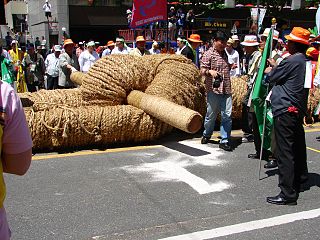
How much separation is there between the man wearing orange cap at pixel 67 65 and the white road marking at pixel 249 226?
251 inches

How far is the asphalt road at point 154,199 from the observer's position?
12.2ft

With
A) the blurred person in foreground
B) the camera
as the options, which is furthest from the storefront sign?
the blurred person in foreground

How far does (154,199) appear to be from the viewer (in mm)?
4402

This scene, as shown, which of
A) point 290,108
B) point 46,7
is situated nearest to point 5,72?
point 290,108

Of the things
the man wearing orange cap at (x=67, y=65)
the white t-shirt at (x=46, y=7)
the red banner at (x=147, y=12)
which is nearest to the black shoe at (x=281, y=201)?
the man wearing orange cap at (x=67, y=65)

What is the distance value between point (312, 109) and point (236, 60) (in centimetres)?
241

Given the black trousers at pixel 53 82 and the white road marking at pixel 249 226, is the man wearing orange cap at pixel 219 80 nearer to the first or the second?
the white road marking at pixel 249 226

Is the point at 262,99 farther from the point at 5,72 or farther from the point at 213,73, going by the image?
the point at 5,72

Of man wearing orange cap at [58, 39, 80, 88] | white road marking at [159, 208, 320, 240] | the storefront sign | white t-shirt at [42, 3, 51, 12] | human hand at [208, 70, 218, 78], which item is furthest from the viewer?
the storefront sign

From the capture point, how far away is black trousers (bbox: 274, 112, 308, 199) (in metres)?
4.36

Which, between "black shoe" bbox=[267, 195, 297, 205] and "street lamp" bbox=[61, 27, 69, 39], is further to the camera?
"street lamp" bbox=[61, 27, 69, 39]

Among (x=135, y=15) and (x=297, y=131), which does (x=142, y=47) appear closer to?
(x=135, y=15)

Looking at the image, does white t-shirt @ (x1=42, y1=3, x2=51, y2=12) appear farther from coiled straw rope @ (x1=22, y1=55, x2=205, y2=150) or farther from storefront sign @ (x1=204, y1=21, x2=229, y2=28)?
coiled straw rope @ (x1=22, y1=55, x2=205, y2=150)

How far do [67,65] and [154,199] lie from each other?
5.66m
